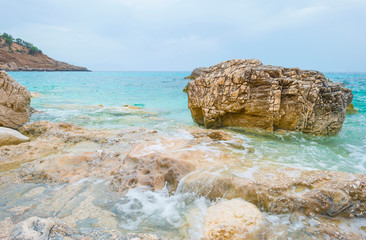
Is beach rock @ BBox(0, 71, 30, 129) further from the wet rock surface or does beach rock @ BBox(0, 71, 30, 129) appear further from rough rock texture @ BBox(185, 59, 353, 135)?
rough rock texture @ BBox(185, 59, 353, 135)

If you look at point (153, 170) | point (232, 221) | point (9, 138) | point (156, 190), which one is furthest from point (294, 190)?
point (9, 138)

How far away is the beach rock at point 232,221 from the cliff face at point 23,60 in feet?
270

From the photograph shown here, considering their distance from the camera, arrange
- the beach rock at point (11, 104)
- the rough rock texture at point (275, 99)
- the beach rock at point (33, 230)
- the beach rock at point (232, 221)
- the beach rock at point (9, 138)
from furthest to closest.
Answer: the beach rock at point (11, 104) < the rough rock texture at point (275, 99) < the beach rock at point (9, 138) < the beach rock at point (232, 221) < the beach rock at point (33, 230)

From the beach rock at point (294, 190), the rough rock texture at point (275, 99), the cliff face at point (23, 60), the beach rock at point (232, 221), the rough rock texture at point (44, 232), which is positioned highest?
the cliff face at point (23, 60)

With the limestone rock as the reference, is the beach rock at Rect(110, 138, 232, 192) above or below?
below

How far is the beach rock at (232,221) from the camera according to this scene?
224cm

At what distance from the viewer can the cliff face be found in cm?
6906

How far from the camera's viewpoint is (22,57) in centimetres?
8031

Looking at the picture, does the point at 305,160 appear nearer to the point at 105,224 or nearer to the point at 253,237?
the point at 253,237

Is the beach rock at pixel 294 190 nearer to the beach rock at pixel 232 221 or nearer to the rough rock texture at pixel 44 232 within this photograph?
the beach rock at pixel 232 221

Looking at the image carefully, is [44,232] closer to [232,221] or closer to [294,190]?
[232,221]

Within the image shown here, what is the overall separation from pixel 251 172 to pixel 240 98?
11.0 feet

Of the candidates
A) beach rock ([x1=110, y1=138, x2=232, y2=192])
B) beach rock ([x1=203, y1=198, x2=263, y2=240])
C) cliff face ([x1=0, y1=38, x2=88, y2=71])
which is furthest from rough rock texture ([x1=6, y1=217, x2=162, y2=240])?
cliff face ([x1=0, y1=38, x2=88, y2=71])

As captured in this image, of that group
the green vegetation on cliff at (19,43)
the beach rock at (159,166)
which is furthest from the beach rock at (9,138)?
the green vegetation on cliff at (19,43)
